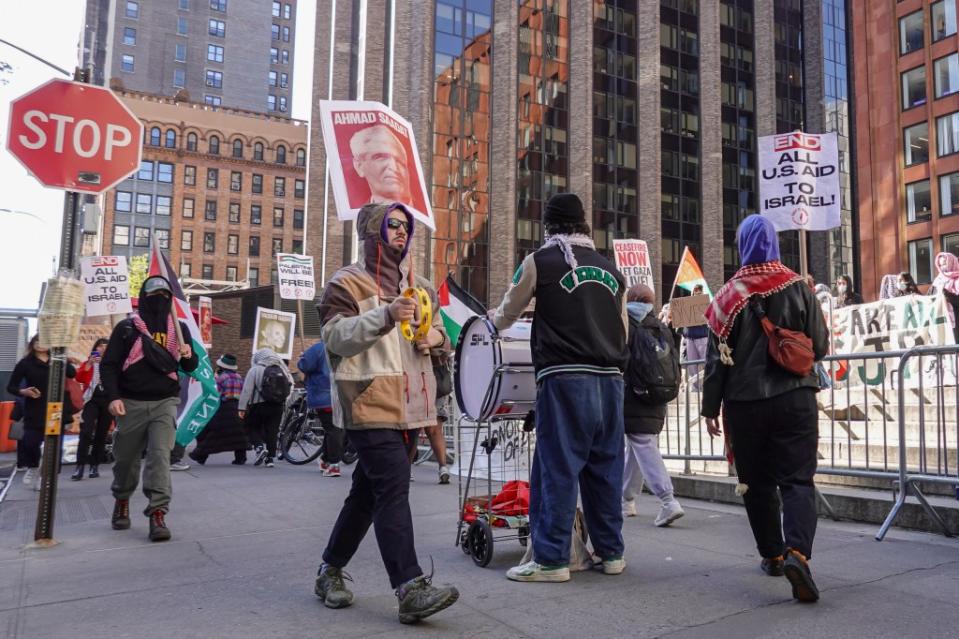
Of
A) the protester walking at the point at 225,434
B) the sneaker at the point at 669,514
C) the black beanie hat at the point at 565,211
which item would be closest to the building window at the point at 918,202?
the protester walking at the point at 225,434

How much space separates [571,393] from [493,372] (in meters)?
0.62

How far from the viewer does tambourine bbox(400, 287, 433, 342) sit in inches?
150

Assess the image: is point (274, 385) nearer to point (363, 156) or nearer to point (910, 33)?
point (363, 156)

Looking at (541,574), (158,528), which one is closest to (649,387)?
(541,574)

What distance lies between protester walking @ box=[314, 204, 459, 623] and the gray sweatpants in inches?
112

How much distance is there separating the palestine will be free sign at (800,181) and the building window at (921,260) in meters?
44.7

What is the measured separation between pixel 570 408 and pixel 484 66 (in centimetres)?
4580

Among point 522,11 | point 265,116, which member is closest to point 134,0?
point 265,116

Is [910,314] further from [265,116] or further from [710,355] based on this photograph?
[265,116]

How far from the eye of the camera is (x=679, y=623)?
11.9ft

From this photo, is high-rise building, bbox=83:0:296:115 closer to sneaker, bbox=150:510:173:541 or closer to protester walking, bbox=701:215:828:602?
sneaker, bbox=150:510:173:541

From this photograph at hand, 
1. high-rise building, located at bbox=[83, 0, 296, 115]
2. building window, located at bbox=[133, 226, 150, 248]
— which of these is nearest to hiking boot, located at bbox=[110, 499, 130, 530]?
building window, located at bbox=[133, 226, 150, 248]

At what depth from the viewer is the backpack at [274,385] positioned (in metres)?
12.8

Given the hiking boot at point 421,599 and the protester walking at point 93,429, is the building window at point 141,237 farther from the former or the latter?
the hiking boot at point 421,599
